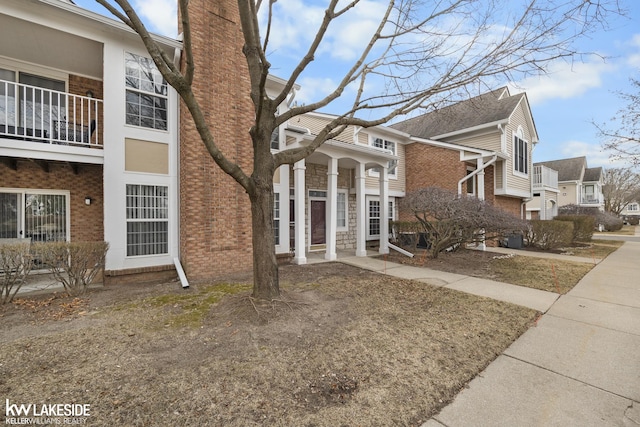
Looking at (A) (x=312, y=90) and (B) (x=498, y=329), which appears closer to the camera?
(B) (x=498, y=329)

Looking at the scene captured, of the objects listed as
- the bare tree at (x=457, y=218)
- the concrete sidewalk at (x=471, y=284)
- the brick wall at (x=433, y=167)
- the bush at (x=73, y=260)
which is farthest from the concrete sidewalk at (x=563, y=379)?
the brick wall at (x=433, y=167)

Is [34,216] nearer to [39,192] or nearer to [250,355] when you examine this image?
[39,192]

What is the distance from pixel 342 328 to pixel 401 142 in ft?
42.4

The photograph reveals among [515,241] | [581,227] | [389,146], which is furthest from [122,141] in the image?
[581,227]

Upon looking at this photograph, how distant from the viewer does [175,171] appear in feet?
23.9

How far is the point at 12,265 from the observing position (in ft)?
15.4

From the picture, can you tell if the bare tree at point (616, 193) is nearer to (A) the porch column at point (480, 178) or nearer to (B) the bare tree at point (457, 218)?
(A) the porch column at point (480, 178)

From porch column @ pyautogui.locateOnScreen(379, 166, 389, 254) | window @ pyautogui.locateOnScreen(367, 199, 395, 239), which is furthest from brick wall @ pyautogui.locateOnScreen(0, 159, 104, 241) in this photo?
window @ pyautogui.locateOnScreen(367, 199, 395, 239)

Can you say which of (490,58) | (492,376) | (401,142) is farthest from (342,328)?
(401,142)

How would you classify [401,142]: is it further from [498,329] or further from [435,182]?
[498,329]

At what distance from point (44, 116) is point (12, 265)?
4.19m

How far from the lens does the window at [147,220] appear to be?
265 inches

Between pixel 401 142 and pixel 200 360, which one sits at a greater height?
pixel 401 142

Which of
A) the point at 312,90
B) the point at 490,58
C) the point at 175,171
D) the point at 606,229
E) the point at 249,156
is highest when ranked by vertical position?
the point at 312,90
